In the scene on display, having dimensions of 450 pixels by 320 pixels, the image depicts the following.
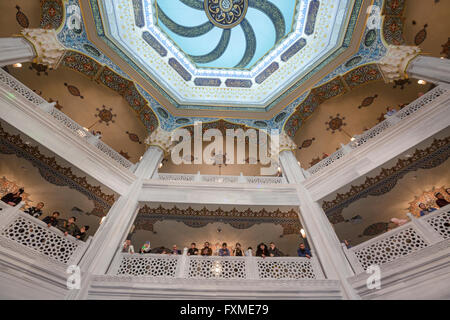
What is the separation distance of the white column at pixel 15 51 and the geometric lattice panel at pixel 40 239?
389 centimetres

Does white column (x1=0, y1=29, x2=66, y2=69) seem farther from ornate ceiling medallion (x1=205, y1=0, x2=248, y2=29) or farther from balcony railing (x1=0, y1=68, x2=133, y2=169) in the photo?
ornate ceiling medallion (x1=205, y1=0, x2=248, y2=29)

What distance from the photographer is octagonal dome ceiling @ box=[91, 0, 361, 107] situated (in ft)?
27.8

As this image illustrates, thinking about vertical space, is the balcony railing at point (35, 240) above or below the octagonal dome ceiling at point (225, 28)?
below

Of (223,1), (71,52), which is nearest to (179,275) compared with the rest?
(71,52)

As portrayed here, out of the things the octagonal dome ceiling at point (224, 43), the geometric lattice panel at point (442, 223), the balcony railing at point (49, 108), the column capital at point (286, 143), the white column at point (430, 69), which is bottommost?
the geometric lattice panel at point (442, 223)

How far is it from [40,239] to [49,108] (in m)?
3.48

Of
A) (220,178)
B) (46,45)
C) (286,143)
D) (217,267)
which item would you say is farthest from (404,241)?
(46,45)

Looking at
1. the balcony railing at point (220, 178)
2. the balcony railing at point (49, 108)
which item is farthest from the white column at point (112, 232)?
the balcony railing at point (49, 108)

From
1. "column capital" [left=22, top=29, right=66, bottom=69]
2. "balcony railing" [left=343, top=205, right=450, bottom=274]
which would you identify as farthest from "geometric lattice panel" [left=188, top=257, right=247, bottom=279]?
"column capital" [left=22, top=29, right=66, bottom=69]

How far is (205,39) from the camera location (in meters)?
10.1

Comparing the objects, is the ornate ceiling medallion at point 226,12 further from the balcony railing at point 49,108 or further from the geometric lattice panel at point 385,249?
the geometric lattice panel at point 385,249

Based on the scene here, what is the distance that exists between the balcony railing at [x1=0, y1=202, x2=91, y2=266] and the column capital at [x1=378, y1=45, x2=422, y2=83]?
30.3 ft

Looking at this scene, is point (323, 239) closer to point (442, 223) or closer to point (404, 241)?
point (404, 241)

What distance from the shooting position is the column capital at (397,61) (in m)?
6.79
